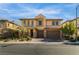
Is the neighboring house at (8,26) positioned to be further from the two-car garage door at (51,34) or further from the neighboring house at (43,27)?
the two-car garage door at (51,34)

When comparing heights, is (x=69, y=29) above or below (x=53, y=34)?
above

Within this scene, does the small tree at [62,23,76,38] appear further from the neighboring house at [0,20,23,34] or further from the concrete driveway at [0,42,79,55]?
the neighboring house at [0,20,23,34]

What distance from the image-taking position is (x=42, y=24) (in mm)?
15359

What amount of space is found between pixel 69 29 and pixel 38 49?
0.99 metres

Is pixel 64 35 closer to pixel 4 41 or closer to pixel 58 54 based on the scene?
pixel 58 54

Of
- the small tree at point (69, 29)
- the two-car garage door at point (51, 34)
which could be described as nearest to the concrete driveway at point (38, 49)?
the two-car garage door at point (51, 34)

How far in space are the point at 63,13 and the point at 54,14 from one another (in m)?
0.24

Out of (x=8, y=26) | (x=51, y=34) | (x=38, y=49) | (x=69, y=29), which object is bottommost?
(x=38, y=49)

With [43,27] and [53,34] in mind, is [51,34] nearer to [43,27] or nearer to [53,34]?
[53,34]

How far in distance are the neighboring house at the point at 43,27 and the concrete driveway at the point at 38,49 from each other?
26 cm

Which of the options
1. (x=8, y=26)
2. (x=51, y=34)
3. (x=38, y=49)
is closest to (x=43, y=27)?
(x=51, y=34)

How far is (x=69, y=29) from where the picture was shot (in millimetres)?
15375

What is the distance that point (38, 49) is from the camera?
604 inches

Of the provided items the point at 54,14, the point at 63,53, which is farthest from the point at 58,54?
the point at 54,14
